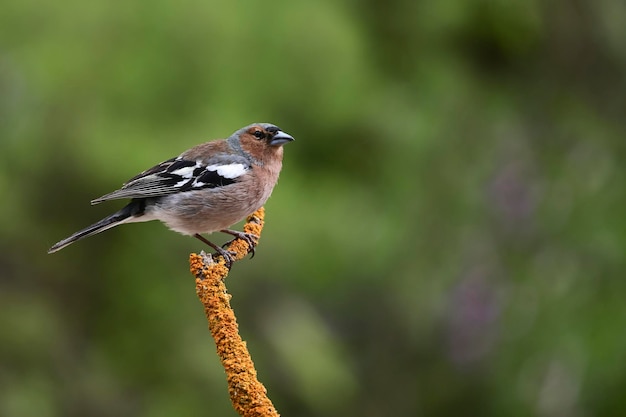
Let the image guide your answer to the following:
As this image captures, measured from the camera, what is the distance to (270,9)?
194 inches

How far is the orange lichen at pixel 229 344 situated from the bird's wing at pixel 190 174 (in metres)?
0.95

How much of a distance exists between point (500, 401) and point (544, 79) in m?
2.67

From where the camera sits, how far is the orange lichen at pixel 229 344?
1589mm

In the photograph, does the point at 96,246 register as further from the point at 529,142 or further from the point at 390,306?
the point at 529,142

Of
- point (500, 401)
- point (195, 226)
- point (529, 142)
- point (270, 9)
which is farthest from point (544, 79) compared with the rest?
point (195, 226)

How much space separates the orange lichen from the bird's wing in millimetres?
952

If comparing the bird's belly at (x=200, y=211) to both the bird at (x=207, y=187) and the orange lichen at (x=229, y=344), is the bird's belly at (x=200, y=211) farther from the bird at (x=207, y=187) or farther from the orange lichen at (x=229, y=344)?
the orange lichen at (x=229, y=344)

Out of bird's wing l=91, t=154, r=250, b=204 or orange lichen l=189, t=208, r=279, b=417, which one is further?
bird's wing l=91, t=154, r=250, b=204

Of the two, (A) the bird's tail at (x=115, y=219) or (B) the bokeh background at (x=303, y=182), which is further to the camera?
(B) the bokeh background at (x=303, y=182)

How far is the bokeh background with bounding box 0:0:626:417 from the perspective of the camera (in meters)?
3.74

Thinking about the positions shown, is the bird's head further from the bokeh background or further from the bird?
the bokeh background

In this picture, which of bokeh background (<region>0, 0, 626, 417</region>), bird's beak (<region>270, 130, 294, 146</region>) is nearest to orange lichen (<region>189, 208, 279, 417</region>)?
bird's beak (<region>270, 130, 294, 146</region>)

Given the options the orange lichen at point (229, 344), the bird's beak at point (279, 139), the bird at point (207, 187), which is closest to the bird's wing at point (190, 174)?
the bird at point (207, 187)

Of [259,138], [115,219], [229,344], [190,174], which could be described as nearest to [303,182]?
[259,138]
